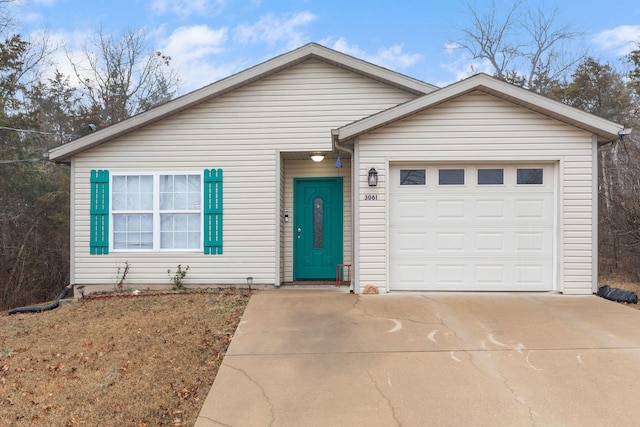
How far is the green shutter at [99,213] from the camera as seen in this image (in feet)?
24.6

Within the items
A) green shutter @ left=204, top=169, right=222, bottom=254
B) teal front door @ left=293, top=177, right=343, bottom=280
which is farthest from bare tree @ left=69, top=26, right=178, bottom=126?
teal front door @ left=293, top=177, right=343, bottom=280

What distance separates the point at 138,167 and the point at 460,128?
591 centimetres

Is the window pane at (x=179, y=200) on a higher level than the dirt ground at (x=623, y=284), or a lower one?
higher

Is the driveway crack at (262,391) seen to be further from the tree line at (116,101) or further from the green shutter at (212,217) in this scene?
the tree line at (116,101)

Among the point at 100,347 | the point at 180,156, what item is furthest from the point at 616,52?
the point at 100,347

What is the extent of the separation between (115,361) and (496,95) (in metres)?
6.55

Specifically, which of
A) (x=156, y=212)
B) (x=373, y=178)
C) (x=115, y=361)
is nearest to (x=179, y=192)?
(x=156, y=212)

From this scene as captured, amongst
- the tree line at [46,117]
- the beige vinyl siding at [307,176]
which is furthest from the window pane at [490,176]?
the tree line at [46,117]

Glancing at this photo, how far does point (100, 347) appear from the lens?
452cm

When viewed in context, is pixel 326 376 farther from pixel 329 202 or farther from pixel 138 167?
pixel 138 167

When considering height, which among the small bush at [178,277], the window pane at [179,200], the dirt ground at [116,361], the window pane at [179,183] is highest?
the window pane at [179,183]

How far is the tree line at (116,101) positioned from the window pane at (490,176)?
17.0 ft

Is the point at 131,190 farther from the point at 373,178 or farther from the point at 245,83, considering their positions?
the point at 373,178

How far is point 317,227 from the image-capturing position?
27.5 ft
